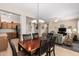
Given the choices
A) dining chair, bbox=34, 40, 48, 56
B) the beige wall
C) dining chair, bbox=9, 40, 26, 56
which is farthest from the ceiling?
dining chair, bbox=9, 40, 26, 56

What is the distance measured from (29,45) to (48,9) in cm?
101

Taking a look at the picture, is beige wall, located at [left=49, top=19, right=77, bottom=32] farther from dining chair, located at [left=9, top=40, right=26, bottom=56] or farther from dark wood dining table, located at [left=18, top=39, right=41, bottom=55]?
dining chair, located at [left=9, top=40, right=26, bottom=56]

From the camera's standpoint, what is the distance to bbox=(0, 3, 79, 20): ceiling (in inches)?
78.7

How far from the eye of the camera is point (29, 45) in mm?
2098

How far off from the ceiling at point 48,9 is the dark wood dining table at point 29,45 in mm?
630

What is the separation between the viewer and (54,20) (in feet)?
6.93

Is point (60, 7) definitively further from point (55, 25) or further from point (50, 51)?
point (50, 51)

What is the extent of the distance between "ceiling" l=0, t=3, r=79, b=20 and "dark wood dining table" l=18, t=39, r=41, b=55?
630 mm

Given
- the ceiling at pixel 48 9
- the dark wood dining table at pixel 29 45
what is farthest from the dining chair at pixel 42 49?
the ceiling at pixel 48 9

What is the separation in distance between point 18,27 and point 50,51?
101cm

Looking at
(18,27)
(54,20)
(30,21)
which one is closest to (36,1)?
(30,21)

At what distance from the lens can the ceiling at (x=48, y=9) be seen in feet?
6.56

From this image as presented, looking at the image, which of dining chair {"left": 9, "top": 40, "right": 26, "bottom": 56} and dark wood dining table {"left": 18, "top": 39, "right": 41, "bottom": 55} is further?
dark wood dining table {"left": 18, "top": 39, "right": 41, "bottom": 55}

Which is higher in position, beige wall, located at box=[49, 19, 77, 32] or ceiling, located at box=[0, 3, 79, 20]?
ceiling, located at box=[0, 3, 79, 20]
